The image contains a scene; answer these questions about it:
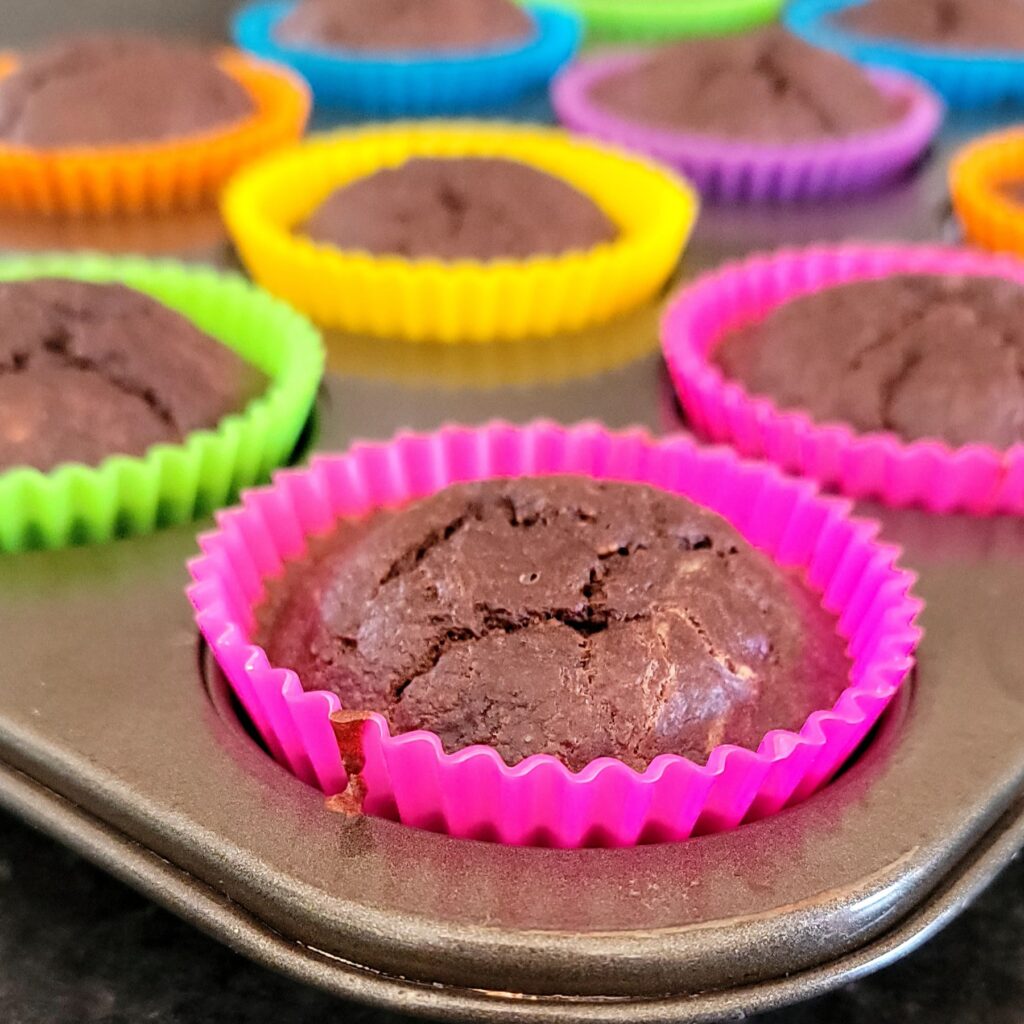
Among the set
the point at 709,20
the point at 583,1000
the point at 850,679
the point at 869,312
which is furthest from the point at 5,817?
the point at 709,20

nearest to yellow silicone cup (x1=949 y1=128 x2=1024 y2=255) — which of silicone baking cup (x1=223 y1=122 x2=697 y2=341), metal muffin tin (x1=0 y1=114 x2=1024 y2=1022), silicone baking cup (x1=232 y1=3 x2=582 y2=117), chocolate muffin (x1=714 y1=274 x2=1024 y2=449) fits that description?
chocolate muffin (x1=714 y1=274 x2=1024 y2=449)

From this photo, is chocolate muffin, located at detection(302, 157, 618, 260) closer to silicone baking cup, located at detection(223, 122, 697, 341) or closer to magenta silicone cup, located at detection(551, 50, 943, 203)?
silicone baking cup, located at detection(223, 122, 697, 341)

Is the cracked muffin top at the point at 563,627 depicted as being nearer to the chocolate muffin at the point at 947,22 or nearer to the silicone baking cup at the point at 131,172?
the silicone baking cup at the point at 131,172

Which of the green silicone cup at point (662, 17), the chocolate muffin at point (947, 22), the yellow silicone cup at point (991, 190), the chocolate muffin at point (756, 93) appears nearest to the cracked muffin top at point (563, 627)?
the yellow silicone cup at point (991, 190)

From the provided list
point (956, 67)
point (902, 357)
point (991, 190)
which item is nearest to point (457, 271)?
point (902, 357)

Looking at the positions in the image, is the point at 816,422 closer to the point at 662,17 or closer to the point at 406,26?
the point at 406,26

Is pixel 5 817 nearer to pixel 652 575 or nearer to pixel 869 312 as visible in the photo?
pixel 652 575

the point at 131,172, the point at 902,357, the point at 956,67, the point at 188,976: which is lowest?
the point at 188,976
